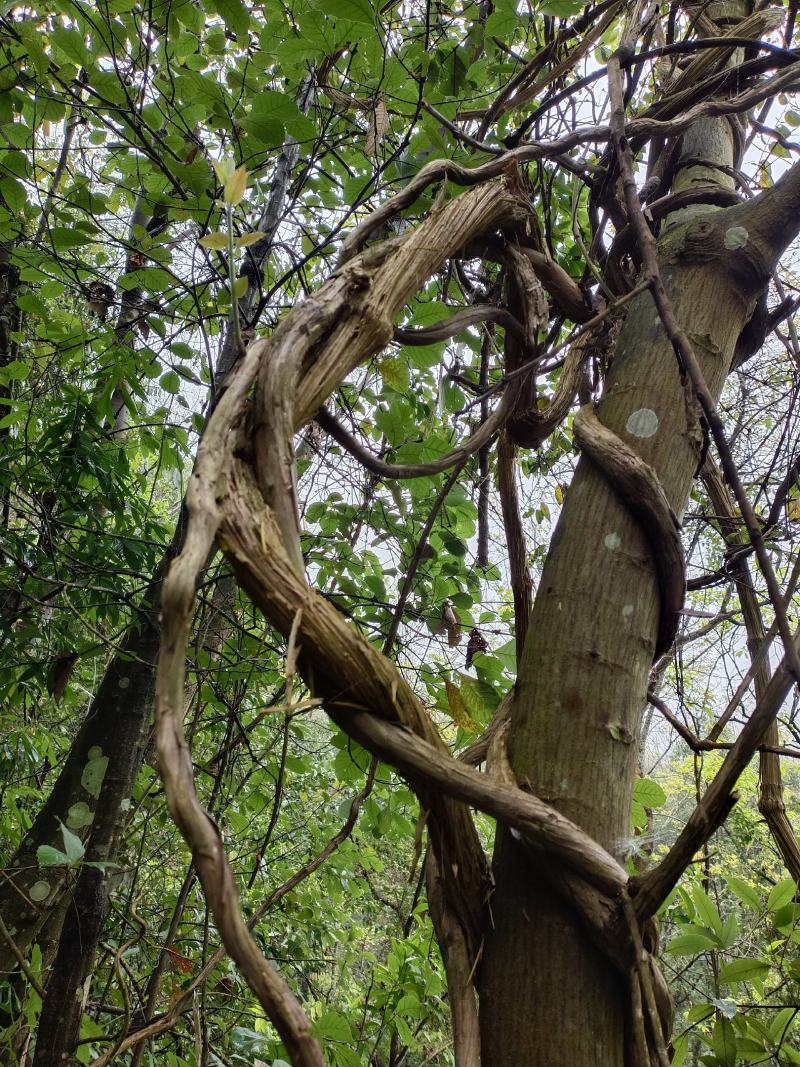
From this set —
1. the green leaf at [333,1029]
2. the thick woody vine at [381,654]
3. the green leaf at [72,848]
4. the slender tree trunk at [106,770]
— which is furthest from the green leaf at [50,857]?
the green leaf at [333,1029]

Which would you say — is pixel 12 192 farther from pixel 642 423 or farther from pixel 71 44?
pixel 642 423

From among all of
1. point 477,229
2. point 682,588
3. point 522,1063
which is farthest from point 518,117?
point 522,1063

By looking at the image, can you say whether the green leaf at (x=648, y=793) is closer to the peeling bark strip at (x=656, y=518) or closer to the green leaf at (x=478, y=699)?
the green leaf at (x=478, y=699)

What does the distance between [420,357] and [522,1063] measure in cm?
82

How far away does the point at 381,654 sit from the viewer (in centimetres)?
48

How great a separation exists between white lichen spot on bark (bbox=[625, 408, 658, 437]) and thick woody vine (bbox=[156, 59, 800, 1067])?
40 millimetres

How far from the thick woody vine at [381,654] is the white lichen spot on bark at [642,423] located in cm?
4

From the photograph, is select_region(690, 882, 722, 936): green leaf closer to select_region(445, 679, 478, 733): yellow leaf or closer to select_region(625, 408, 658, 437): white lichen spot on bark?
select_region(445, 679, 478, 733): yellow leaf

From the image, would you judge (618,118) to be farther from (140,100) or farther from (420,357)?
(140,100)

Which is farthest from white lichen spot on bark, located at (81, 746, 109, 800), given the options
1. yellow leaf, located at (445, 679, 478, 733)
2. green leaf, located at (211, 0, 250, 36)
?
green leaf, located at (211, 0, 250, 36)

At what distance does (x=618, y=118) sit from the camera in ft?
2.74

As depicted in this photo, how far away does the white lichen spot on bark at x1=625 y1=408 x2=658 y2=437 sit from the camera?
784mm

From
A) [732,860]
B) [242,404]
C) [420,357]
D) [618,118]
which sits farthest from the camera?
[732,860]

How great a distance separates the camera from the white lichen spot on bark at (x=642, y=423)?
0.78 meters
